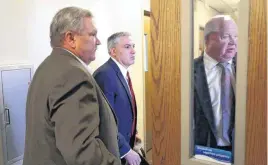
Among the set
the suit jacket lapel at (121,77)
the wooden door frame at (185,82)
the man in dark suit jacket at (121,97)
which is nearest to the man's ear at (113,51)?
the man in dark suit jacket at (121,97)

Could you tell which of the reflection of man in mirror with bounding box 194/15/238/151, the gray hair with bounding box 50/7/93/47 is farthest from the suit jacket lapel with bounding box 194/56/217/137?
the gray hair with bounding box 50/7/93/47

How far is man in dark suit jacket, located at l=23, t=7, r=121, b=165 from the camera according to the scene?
0.97m

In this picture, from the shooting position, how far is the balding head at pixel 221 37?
2.99ft

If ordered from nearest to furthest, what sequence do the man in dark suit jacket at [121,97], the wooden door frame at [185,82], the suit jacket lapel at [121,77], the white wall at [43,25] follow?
1. the wooden door frame at [185,82]
2. the man in dark suit jacket at [121,97]
3. the suit jacket lapel at [121,77]
4. the white wall at [43,25]

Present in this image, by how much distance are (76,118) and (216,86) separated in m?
0.51

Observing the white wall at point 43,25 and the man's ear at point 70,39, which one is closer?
the man's ear at point 70,39

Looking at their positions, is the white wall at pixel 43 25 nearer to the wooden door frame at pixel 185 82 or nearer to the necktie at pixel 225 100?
the wooden door frame at pixel 185 82

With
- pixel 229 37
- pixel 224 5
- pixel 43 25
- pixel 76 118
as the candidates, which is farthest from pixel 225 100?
pixel 43 25

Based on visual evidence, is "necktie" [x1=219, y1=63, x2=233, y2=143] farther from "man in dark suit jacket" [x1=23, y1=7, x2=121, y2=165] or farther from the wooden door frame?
"man in dark suit jacket" [x1=23, y1=7, x2=121, y2=165]

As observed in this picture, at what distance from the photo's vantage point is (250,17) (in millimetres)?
863

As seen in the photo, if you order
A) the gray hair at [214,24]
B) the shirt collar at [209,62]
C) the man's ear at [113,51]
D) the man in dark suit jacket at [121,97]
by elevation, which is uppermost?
the gray hair at [214,24]

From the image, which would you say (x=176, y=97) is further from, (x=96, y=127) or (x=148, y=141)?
(x=148, y=141)

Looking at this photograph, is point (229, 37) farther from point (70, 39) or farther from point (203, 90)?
point (70, 39)

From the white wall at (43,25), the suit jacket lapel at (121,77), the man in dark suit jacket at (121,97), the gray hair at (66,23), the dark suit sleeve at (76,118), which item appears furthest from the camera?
the white wall at (43,25)
